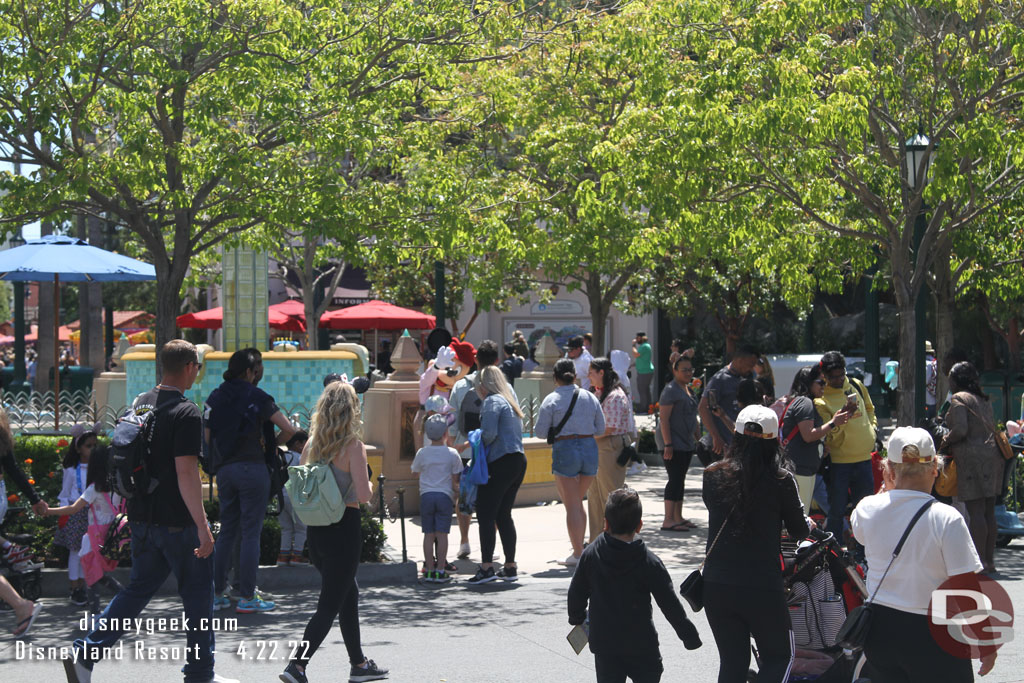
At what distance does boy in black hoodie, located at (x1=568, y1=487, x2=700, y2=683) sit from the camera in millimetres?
4988

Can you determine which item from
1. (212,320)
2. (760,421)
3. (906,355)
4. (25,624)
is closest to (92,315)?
(212,320)

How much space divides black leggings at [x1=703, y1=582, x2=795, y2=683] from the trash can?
622 inches

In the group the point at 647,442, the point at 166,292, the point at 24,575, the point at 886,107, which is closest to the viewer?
the point at 24,575

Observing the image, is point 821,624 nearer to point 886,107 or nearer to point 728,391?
point 728,391

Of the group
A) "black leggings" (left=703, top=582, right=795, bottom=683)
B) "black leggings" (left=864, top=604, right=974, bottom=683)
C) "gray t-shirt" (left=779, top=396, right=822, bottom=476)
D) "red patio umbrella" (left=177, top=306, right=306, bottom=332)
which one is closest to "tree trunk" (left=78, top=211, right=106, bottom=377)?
"red patio umbrella" (left=177, top=306, right=306, bottom=332)

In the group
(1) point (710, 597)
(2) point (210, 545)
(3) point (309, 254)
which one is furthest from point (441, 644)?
(3) point (309, 254)

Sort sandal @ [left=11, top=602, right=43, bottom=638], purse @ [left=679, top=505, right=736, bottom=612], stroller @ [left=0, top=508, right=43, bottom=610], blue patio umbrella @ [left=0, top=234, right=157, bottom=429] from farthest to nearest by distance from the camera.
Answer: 1. blue patio umbrella @ [left=0, top=234, right=157, bottom=429]
2. stroller @ [left=0, top=508, right=43, bottom=610]
3. sandal @ [left=11, top=602, right=43, bottom=638]
4. purse @ [left=679, top=505, right=736, bottom=612]

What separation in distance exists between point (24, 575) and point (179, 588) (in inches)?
126

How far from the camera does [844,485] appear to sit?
9898mm

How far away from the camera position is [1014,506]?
1189cm

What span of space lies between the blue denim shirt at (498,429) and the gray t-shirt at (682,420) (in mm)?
2569

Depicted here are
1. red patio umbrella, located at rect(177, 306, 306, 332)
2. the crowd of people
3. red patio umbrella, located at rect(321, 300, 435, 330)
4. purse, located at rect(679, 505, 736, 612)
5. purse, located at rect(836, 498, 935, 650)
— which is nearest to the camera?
purse, located at rect(836, 498, 935, 650)

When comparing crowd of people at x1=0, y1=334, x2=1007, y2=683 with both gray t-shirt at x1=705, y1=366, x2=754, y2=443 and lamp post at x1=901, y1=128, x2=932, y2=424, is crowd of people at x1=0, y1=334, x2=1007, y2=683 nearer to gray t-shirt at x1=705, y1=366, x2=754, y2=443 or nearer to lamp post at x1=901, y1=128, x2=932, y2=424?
gray t-shirt at x1=705, y1=366, x2=754, y2=443

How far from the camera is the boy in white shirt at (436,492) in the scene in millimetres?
9805
